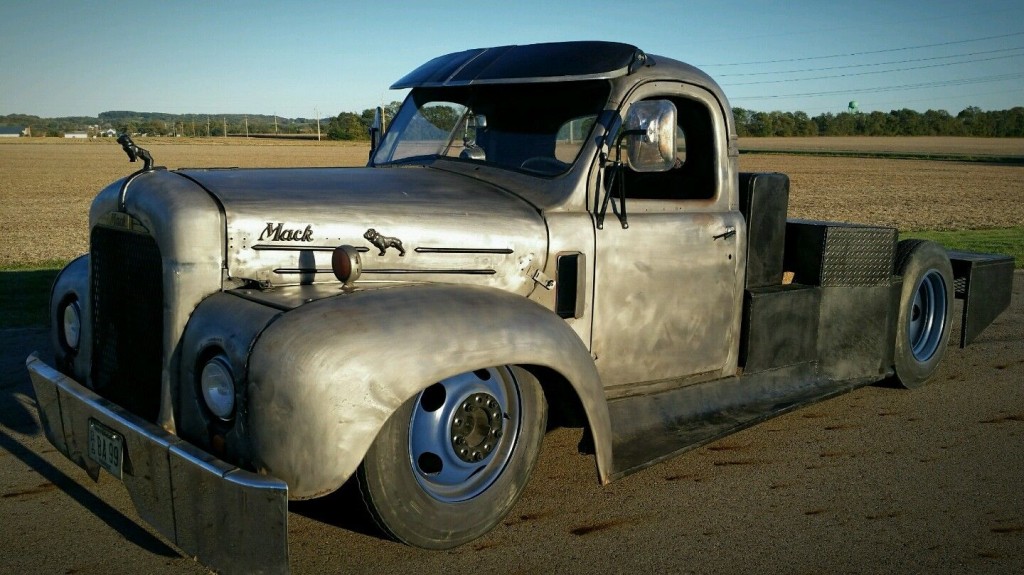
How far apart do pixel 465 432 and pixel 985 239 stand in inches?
501

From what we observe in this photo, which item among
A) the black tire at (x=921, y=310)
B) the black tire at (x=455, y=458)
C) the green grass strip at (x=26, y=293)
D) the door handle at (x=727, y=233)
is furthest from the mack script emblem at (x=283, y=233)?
the green grass strip at (x=26, y=293)

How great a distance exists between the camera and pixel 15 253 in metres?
12.3

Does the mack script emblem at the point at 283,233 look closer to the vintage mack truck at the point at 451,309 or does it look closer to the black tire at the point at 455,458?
the vintage mack truck at the point at 451,309

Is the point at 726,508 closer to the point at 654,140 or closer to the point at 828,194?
the point at 654,140

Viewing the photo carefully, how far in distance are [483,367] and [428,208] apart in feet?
3.04

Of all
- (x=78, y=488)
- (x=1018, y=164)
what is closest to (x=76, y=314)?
(x=78, y=488)

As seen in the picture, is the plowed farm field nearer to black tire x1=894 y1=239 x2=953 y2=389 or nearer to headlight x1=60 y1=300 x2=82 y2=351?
headlight x1=60 y1=300 x2=82 y2=351

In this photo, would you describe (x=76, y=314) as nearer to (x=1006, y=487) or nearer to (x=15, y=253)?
(x=1006, y=487)

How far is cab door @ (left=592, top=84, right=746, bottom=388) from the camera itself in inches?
Result: 171

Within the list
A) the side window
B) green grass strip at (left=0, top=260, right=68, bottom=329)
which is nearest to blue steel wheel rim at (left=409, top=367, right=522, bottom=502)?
the side window

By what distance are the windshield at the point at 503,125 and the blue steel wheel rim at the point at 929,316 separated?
10.8ft

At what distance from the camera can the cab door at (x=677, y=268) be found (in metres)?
4.33

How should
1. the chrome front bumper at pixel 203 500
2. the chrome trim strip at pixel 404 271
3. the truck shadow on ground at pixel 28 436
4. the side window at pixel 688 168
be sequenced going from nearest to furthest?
1. the chrome front bumper at pixel 203 500
2. the chrome trim strip at pixel 404 271
3. the truck shadow on ground at pixel 28 436
4. the side window at pixel 688 168

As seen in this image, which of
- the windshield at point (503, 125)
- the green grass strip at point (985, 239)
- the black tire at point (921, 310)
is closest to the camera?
the windshield at point (503, 125)
